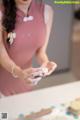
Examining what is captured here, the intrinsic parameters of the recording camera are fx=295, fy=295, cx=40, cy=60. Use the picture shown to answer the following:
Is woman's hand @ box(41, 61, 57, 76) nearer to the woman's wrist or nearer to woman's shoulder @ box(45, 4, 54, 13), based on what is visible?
the woman's wrist

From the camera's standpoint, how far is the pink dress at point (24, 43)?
113 cm

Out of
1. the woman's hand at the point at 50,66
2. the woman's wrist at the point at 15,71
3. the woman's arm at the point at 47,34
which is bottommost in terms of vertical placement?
the woman's hand at the point at 50,66

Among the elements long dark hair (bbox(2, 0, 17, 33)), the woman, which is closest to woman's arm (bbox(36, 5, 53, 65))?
the woman

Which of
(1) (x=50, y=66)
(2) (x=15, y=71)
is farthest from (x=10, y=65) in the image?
(1) (x=50, y=66)

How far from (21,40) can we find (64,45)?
0.70 ft

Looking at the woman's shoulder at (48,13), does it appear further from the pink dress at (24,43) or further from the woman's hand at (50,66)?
the woman's hand at (50,66)

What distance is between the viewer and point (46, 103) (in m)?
1.19

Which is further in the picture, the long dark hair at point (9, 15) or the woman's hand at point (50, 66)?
the woman's hand at point (50, 66)

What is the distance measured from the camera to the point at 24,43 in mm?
1148

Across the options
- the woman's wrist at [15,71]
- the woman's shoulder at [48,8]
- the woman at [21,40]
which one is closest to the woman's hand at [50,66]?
the woman at [21,40]

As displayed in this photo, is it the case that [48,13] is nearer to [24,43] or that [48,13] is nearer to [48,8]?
[48,8]

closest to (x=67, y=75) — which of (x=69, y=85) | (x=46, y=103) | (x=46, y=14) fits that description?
(x=69, y=85)

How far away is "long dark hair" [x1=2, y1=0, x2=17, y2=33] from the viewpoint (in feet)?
3.59

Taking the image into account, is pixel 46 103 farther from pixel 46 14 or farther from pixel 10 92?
pixel 46 14
